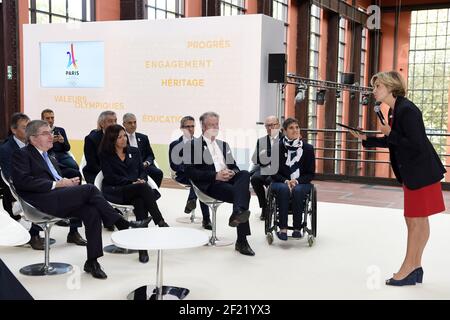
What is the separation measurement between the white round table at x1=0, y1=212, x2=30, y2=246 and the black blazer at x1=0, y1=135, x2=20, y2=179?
1.28 metres

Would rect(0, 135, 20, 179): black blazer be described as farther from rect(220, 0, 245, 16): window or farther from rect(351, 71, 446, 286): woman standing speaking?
rect(220, 0, 245, 16): window

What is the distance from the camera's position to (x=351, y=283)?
3914mm

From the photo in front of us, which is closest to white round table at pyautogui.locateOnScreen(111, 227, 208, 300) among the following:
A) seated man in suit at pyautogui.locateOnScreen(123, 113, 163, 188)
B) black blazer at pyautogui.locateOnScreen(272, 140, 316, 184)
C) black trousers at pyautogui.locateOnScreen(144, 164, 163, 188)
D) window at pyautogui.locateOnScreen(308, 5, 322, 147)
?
black blazer at pyautogui.locateOnScreen(272, 140, 316, 184)

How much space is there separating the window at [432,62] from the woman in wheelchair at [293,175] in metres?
17.5

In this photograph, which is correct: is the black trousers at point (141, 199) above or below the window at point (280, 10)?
below

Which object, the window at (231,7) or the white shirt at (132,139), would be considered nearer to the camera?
the white shirt at (132,139)

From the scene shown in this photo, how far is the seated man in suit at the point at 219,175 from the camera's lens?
15.4 ft

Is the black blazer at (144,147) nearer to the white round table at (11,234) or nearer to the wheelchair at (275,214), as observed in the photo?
the wheelchair at (275,214)

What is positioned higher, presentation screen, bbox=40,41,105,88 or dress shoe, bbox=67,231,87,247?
presentation screen, bbox=40,41,105,88

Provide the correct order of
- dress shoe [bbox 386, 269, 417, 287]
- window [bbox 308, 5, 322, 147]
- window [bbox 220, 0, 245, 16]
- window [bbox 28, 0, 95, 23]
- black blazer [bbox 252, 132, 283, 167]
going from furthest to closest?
1. window [bbox 308, 5, 322, 147]
2. window [bbox 220, 0, 245, 16]
3. window [bbox 28, 0, 95, 23]
4. black blazer [bbox 252, 132, 283, 167]
5. dress shoe [bbox 386, 269, 417, 287]

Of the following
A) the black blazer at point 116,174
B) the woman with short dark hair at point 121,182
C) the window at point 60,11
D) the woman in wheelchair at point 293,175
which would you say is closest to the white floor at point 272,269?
the woman in wheelchair at point 293,175

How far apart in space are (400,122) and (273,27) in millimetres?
5119

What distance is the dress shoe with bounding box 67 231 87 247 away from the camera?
16.3ft
